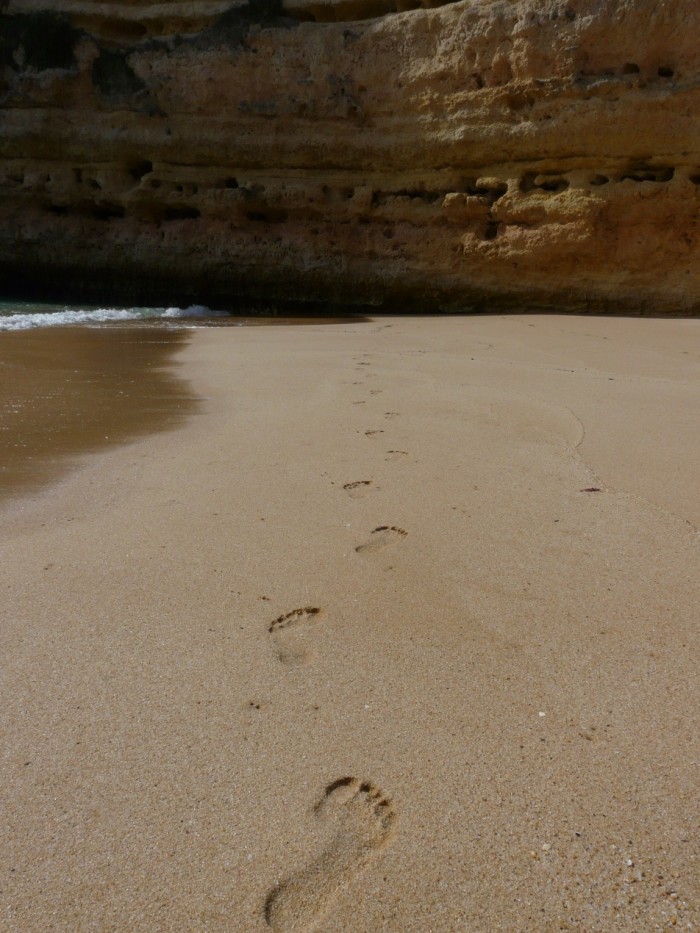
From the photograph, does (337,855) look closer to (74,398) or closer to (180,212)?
(74,398)

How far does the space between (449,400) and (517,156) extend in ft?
21.8

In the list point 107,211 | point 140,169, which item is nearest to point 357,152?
point 140,169

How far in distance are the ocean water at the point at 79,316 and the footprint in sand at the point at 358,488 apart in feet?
20.2

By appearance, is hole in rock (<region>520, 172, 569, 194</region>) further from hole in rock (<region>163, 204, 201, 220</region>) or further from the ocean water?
hole in rock (<region>163, 204, 201, 220</region>)

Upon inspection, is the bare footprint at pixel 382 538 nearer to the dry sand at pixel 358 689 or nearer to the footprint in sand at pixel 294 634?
the dry sand at pixel 358 689

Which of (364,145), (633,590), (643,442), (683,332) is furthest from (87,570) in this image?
(364,145)

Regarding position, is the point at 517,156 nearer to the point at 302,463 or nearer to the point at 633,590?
the point at 302,463

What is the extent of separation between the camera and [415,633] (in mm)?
1759

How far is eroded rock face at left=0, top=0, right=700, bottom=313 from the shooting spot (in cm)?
873

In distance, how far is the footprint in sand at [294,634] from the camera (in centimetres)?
168

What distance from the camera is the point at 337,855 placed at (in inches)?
45.9

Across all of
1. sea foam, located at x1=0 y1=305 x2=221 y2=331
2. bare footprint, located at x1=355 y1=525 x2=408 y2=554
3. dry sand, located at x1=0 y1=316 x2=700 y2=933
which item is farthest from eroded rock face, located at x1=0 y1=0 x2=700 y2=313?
bare footprint, located at x1=355 y1=525 x2=408 y2=554

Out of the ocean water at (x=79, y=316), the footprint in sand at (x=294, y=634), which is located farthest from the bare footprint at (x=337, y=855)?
the ocean water at (x=79, y=316)

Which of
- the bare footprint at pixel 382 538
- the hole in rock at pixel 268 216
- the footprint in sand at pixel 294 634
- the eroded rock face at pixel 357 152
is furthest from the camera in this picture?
the hole in rock at pixel 268 216
